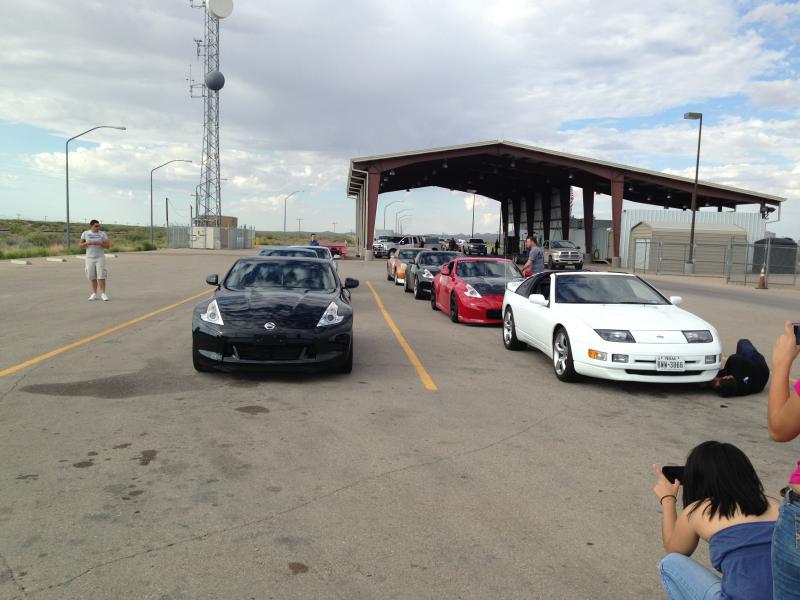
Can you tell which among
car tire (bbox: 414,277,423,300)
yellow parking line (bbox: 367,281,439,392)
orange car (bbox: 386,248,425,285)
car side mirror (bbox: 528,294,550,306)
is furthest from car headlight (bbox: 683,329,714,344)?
orange car (bbox: 386,248,425,285)

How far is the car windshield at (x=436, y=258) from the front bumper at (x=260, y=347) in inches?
470

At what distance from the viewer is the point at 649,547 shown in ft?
12.1

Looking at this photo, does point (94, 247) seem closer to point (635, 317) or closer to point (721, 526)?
point (635, 317)

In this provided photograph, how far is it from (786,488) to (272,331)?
578 centimetres

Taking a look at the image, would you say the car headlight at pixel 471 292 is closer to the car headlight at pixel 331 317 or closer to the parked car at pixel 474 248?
the car headlight at pixel 331 317

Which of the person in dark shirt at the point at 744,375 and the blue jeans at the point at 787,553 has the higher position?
the blue jeans at the point at 787,553

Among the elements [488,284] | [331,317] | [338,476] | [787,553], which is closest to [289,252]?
[488,284]

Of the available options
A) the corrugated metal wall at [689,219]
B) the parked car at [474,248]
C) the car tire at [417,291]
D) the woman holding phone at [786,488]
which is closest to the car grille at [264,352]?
the woman holding phone at [786,488]

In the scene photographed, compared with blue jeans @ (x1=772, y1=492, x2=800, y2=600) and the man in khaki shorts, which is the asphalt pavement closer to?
blue jeans @ (x1=772, y1=492, x2=800, y2=600)

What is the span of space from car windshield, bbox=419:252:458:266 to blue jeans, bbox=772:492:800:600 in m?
17.2

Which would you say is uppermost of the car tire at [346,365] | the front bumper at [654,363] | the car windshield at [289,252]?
the car windshield at [289,252]

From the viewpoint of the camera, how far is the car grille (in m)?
7.28

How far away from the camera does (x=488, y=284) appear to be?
1352 centimetres

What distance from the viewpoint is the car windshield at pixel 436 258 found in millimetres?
19250
